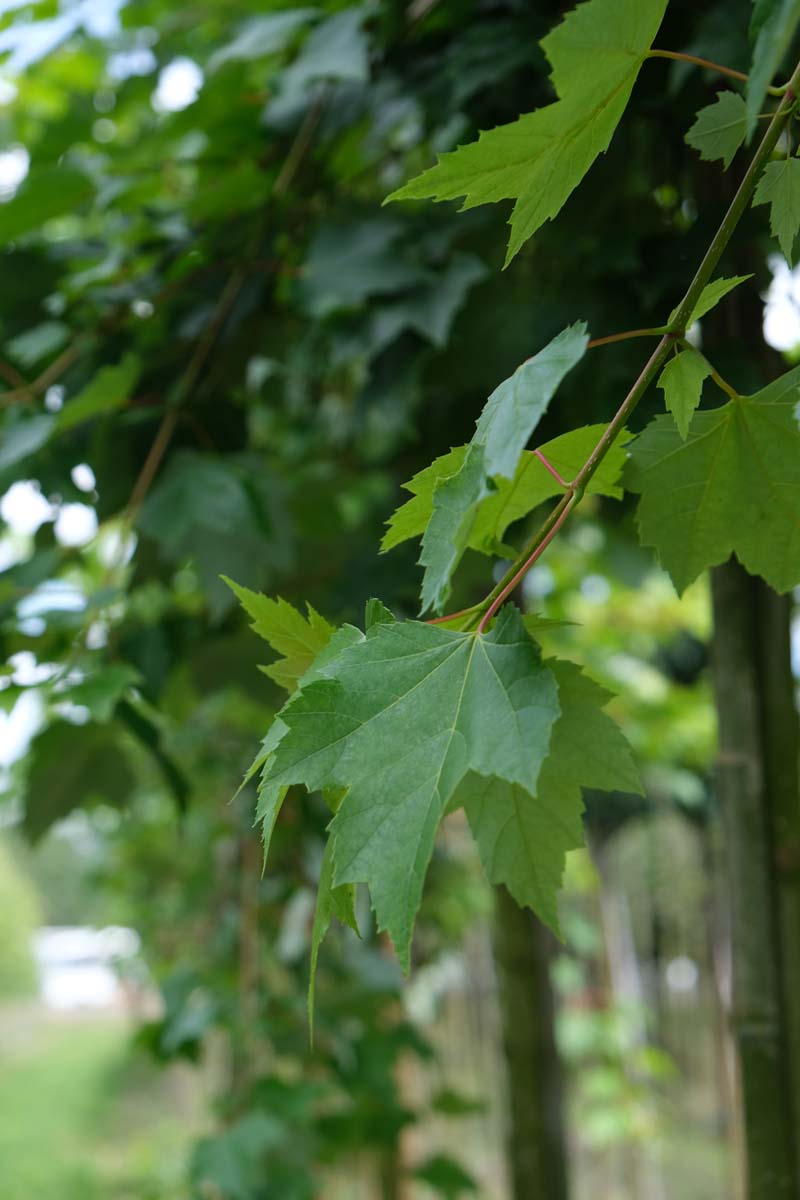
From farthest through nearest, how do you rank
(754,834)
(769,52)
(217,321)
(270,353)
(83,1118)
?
(83,1118) → (270,353) → (217,321) → (754,834) → (769,52)

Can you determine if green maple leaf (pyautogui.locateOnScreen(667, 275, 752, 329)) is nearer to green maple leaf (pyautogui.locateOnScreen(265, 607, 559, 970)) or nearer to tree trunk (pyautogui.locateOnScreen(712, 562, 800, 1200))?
green maple leaf (pyautogui.locateOnScreen(265, 607, 559, 970))

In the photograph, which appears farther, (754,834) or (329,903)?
(754,834)

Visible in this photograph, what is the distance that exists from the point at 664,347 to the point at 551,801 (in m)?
0.11

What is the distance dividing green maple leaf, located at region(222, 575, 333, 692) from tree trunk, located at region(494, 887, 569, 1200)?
64 centimetres

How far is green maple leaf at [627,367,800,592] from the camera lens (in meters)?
0.30

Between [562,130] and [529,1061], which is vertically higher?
[562,130]

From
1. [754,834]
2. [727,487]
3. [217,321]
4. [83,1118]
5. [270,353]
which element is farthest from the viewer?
[83,1118]

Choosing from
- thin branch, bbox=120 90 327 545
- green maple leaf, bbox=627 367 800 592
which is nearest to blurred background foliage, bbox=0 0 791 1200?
thin branch, bbox=120 90 327 545

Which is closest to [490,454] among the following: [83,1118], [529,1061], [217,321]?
[217,321]

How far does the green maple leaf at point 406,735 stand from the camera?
23 cm

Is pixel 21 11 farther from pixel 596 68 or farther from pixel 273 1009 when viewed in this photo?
pixel 273 1009

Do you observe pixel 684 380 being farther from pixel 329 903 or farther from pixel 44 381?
pixel 44 381

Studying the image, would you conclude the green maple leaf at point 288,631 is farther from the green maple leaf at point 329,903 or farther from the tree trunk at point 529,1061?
the tree trunk at point 529,1061

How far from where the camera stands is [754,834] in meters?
0.57
